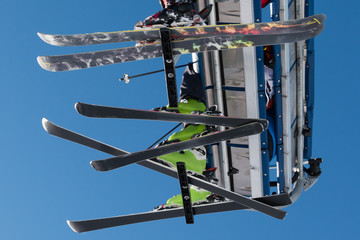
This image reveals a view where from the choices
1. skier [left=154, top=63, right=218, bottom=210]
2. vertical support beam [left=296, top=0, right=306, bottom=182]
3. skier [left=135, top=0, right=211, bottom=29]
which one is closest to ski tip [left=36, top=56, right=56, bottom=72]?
skier [left=135, top=0, right=211, bottom=29]

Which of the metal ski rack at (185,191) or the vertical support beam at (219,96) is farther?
the metal ski rack at (185,191)

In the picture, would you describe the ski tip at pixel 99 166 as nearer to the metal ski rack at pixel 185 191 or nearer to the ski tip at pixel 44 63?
the metal ski rack at pixel 185 191

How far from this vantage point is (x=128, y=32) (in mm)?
4746

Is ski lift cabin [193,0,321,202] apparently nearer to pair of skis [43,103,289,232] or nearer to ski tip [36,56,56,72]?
pair of skis [43,103,289,232]

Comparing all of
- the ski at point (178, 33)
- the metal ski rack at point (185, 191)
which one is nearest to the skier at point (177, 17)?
the ski at point (178, 33)

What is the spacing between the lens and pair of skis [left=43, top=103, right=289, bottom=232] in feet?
15.5

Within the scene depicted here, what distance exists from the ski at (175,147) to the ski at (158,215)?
598mm

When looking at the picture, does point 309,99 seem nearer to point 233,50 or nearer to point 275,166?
point 275,166

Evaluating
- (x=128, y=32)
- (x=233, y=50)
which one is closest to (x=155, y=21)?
(x=128, y=32)

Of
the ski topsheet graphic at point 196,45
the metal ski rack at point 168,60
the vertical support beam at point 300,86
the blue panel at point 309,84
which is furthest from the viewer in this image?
the blue panel at point 309,84

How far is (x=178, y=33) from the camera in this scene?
4.74m

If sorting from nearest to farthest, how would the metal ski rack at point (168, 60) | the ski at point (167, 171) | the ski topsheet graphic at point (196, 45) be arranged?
the ski topsheet graphic at point (196, 45) < the metal ski rack at point (168, 60) < the ski at point (167, 171)

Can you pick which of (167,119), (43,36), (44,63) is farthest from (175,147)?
(43,36)

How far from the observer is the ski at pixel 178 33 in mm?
4648
